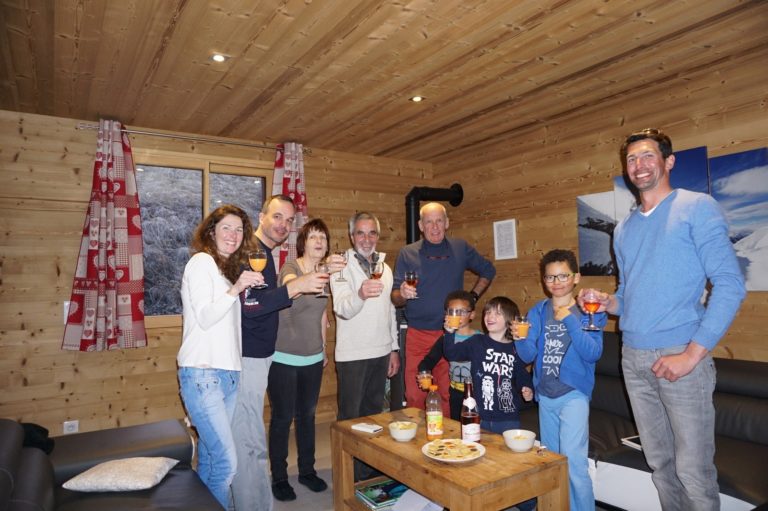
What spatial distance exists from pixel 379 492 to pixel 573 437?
3.24ft

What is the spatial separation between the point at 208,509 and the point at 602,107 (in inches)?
144

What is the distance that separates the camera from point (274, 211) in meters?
2.61

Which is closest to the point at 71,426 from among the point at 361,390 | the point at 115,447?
the point at 115,447

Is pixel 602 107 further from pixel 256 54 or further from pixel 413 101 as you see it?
pixel 256 54

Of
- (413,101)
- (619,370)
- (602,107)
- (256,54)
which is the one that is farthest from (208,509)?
(602,107)

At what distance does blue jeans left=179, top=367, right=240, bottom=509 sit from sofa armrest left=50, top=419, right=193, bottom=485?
1.17 ft

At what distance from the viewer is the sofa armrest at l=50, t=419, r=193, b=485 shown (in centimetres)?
226

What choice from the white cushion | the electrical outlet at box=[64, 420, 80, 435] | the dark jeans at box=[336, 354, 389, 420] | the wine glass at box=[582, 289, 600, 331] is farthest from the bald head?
the electrical outlet at box=[64, 420, 80, 435]

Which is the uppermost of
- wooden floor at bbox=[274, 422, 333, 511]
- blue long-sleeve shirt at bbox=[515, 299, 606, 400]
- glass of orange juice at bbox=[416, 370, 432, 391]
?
blue long-sleeve shirt at bbox=[515, 299, 606, 400]

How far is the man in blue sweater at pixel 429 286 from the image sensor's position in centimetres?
340

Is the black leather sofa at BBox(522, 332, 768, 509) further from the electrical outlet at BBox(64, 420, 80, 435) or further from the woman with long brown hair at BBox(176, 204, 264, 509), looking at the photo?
the electrical outlet at BBox(64, 420, 80, 435)

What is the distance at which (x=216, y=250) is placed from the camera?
2184mm

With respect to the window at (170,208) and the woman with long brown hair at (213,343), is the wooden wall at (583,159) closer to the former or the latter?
the window at (170,208)

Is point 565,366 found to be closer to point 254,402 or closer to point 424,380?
point 424,380
